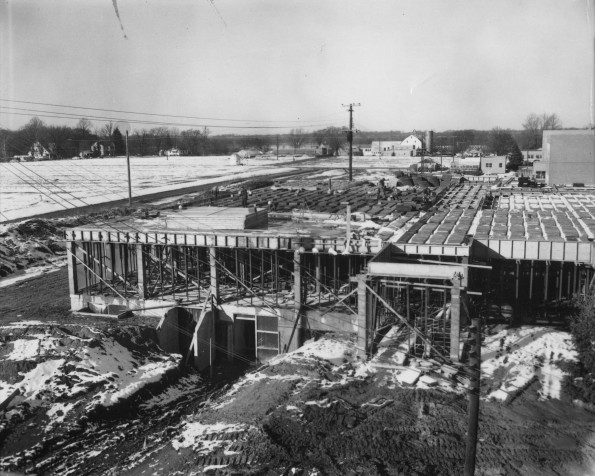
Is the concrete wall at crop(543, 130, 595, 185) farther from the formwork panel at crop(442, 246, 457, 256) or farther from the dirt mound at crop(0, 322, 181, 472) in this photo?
the dirt mound at crop(0, 322, 181, 472)

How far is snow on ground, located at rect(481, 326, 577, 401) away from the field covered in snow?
35.6m

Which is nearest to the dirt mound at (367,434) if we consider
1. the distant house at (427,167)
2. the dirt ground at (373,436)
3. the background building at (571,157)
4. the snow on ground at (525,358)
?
the dirt ground at (373,436)

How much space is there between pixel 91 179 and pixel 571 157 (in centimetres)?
4761

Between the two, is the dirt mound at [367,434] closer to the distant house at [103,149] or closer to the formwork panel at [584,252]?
the formwork panel at [584,252]

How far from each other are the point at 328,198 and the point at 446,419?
22217 millimetres

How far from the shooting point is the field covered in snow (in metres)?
51.7

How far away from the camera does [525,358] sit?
19.6 meters

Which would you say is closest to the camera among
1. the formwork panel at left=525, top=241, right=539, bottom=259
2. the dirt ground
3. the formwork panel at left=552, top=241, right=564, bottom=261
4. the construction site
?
the dirt ground

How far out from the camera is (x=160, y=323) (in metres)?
23.4

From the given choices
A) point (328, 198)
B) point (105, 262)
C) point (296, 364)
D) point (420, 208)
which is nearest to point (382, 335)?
point (296, 364)

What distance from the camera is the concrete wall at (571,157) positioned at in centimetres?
5100

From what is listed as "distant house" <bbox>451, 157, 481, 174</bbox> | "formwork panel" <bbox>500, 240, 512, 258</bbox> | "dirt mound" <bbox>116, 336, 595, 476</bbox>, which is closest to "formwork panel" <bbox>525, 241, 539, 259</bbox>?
"formwork panel" <bbox>500, 240, 512, 258</bbox>

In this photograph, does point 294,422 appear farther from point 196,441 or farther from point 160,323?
point 160,323

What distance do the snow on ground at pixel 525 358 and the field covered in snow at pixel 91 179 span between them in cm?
3565
